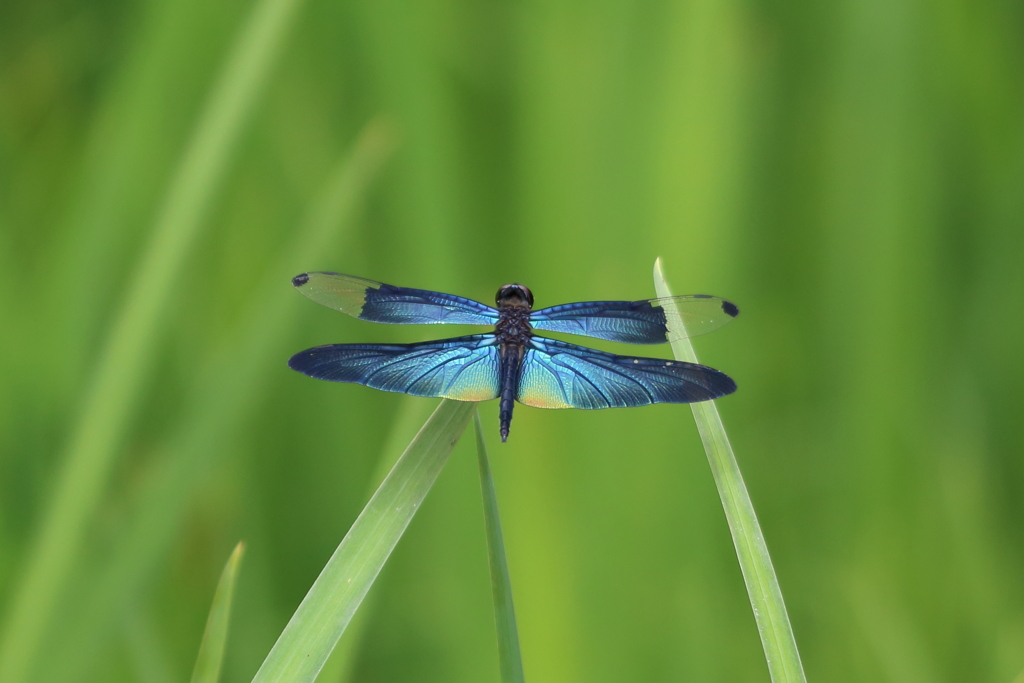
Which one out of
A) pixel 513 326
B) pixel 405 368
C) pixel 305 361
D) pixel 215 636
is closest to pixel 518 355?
pixel 513 326

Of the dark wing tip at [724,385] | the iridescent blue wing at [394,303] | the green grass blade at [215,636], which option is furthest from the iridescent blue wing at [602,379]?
the green grass blade at [215,636]

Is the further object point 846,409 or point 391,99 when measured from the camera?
point 846,409

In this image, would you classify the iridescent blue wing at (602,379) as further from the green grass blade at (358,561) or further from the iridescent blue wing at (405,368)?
the green grass blade at (358,561)

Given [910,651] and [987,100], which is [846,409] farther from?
[987,100]

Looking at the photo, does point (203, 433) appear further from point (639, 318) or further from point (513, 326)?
point (639, 318)

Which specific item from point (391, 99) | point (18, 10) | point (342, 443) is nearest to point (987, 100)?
point (391, 99)

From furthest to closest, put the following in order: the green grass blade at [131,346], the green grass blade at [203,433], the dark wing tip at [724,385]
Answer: the green grass blade at [203,433] → the green grass blade at [131,346] → the dark wing tip at [724,385]

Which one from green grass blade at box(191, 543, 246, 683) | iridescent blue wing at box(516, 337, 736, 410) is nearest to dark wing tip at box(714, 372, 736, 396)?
iridescent blue wing at box(516, 337, 736, 410)
